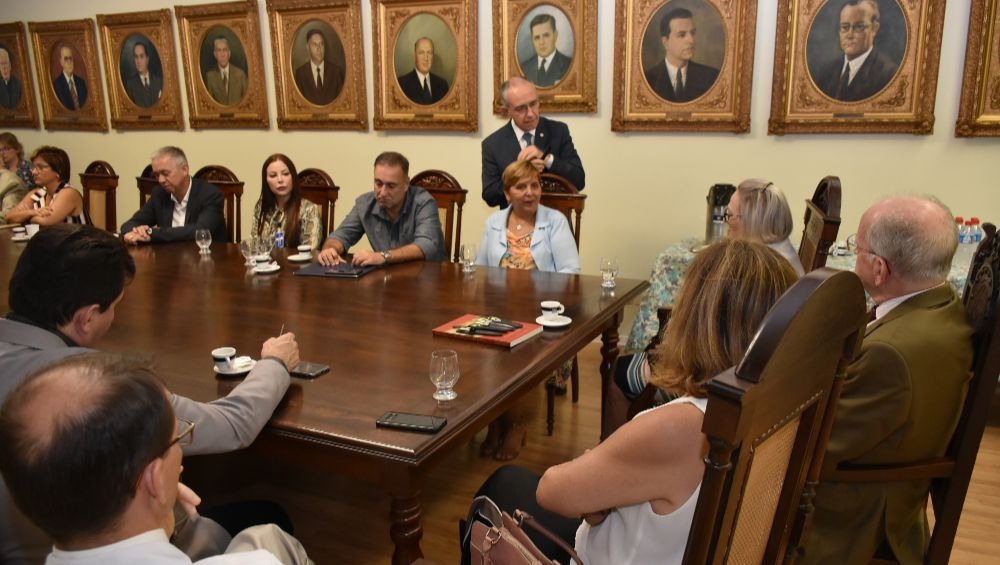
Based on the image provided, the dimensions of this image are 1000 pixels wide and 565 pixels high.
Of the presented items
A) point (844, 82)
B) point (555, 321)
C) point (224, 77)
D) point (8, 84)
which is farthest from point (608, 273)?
point (8, 84)

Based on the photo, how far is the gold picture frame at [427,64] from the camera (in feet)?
15.0

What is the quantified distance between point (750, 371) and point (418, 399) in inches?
40.2

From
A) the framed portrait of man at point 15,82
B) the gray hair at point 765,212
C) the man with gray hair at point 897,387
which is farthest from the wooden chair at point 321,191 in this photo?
the framed portrait of man at point 15,82

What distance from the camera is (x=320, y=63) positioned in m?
5.12

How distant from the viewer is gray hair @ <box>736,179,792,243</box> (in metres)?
2.74

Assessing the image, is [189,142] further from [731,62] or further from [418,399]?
[418,399]

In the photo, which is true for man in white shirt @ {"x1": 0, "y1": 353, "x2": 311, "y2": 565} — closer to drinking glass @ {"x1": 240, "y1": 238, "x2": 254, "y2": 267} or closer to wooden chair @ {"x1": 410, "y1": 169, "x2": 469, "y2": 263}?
drinking glass @ {"x1": 240, "y1": 238, "x2": 254, "y2": 267}

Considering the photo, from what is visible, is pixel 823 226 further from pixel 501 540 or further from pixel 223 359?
pixel 223 359

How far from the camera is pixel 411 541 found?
147 centimetres

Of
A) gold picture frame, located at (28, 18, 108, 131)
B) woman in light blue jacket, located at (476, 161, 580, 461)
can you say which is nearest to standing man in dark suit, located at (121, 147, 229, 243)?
→ woman in light blue jacket, located at (476, 161, 580, 461)

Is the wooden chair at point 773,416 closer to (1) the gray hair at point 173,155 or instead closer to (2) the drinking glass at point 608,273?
(2) the drinking glass at point 608,273

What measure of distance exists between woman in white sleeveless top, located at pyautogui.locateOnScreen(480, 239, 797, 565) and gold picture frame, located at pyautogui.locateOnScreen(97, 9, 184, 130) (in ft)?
19.0

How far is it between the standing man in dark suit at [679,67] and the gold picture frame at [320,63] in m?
2.21

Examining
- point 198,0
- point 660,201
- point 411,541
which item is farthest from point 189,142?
point 411,541
